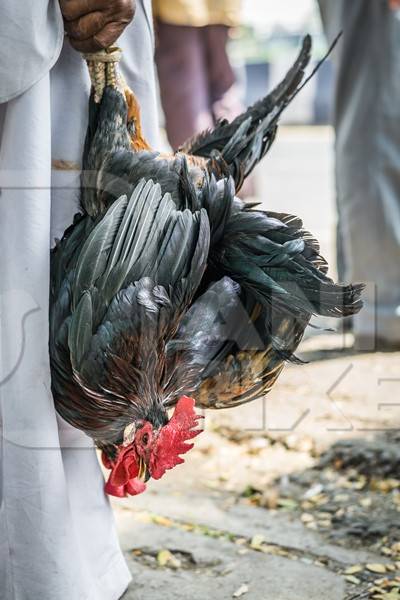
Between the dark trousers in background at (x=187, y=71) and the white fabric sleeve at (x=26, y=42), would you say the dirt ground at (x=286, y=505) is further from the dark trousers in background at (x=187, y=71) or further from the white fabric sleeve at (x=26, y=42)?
the dark trousers in background at (x=187, y=71)

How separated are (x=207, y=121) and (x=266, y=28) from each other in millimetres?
10253

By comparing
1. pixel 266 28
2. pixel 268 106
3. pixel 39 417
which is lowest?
pixel 39 417

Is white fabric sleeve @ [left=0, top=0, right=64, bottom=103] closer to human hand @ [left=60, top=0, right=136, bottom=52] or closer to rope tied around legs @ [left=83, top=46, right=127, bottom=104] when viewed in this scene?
human hand @ [left=60, top=0, right=136, bottom=52]

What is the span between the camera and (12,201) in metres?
1.81

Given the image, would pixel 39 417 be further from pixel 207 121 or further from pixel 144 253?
pixel 207 121

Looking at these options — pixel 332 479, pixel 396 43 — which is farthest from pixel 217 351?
pixel 396 43

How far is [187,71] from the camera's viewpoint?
174 inches

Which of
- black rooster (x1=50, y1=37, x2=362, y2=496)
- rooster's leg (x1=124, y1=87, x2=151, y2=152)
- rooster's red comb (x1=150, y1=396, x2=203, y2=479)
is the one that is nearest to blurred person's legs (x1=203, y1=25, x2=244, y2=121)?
rooster's leg (x1=124, y1=87, x2=151, y2=152)

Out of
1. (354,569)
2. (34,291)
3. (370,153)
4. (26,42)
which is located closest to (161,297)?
(34,291)

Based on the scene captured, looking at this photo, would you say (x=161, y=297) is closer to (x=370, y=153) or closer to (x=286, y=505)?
(x=286, y=505)

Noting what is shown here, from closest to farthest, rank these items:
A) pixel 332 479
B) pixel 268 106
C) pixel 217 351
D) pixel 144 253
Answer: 1. pixel 144 253
2. pixel 217 351
3. pixel 268 106
4. pixel 332 479

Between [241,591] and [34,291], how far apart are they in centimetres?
97

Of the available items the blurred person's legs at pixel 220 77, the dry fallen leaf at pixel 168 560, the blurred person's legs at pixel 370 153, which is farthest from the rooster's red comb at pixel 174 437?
the blurred person's legs at pixel 220 77

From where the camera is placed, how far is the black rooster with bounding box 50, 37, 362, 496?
5.69 feet
